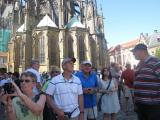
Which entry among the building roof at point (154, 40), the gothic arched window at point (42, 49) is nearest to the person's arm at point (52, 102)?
the gothic arched window at point (42, 49)

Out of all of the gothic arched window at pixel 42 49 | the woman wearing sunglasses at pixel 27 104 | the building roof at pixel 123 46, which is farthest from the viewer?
the building roof at pixel 123 46

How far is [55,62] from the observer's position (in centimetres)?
4238

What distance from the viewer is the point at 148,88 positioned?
16.5 feet

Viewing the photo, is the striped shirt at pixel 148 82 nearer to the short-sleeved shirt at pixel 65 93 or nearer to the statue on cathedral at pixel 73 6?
the short-sleeved shirt at pixel 65 93

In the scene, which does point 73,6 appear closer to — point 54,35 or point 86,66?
point 54,35

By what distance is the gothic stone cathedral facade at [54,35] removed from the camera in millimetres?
42062

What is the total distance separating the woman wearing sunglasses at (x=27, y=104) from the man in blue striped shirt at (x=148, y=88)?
2.05m

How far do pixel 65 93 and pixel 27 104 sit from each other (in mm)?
1582

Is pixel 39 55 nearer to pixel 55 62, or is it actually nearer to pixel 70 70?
pixel 55 62

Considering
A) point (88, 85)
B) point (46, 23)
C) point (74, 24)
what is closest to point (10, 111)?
point (88, 85)

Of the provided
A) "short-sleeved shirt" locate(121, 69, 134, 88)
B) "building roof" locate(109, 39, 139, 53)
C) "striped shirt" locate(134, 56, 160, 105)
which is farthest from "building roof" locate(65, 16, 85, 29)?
"building roof" locate(109, 39, 139, 53)

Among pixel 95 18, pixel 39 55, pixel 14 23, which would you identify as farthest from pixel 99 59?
pixel 14 23

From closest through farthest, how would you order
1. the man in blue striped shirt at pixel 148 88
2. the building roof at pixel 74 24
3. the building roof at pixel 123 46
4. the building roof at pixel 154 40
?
the man in blue striped shirt at pixel 148 88
the building roof at pixel 74 24
the building roof at pixel 154 40
the building roof at pixel 123 46

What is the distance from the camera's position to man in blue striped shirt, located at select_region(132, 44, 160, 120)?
4.96m
